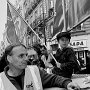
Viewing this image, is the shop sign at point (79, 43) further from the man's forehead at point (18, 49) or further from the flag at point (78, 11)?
the man's forehead at point (18, 49)

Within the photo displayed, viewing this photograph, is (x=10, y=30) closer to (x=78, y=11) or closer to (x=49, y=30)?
(x=78, y=11)

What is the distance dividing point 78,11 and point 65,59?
52.9 inches

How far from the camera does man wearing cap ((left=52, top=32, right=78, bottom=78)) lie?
391 centimetres

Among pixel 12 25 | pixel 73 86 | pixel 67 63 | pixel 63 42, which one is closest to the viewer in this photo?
pixel 73 86

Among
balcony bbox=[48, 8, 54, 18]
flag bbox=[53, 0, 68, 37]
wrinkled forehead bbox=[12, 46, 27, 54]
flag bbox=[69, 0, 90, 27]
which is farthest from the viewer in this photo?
balcony bbox=[48, 8, 54, 18]

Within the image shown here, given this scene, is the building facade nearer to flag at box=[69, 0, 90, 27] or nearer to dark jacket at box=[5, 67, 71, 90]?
flag at box=[69, 0, 90, 27]

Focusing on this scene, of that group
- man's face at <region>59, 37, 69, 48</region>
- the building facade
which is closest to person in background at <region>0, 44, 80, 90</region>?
man's face at <region>59, 37, 69, 48</region>

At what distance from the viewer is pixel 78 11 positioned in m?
5.09

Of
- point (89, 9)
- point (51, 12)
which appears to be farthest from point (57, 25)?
point (51, 12)

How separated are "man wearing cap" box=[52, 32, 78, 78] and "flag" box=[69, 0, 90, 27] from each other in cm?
68

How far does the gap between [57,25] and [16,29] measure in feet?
6.09

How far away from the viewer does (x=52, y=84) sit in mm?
2643

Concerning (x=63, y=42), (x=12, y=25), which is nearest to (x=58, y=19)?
(x=12, y=25)

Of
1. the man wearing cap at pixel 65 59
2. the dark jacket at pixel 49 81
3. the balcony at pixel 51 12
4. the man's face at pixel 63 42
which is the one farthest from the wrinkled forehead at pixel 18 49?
the balcony at pixel 51 12
